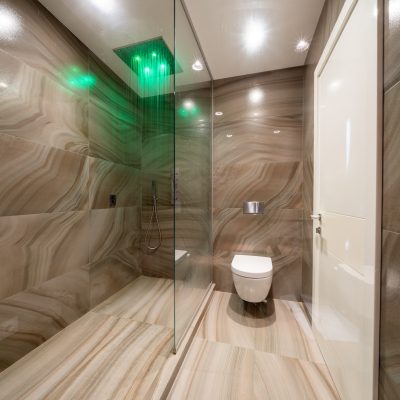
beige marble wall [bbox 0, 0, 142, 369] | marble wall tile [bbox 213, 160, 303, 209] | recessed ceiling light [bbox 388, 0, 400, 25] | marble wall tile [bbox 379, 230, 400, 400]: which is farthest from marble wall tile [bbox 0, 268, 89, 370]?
recessed ceiling light [bbox 388, 0, 400, 25]

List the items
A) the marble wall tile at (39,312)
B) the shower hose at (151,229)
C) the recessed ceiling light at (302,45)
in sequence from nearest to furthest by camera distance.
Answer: the marble wall tile at (39,312)
the recessed ceiling light at (302,45)
the shower hose at (151,229)

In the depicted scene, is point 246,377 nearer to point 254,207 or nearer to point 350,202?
point 350,202

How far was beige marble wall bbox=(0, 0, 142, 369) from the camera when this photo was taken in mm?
1168

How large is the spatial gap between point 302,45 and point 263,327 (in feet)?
7.91

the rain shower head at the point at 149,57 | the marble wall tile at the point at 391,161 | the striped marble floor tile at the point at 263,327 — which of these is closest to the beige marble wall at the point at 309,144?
the striped marble floor tile at the point at 263,327

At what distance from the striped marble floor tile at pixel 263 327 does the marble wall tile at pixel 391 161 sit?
1.15 metres

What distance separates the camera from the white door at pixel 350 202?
751 millimetres

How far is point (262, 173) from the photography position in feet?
6.64

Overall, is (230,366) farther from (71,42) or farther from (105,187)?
(71,42)

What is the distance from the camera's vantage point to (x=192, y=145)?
160 centimetres

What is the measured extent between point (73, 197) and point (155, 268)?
117cm

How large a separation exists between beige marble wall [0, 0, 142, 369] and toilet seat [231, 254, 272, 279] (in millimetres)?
1252

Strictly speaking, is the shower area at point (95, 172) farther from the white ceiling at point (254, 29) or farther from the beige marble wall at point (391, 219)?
the beige marble wall at point (391, 219)

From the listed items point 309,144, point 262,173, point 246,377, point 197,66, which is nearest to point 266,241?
point 262,173
